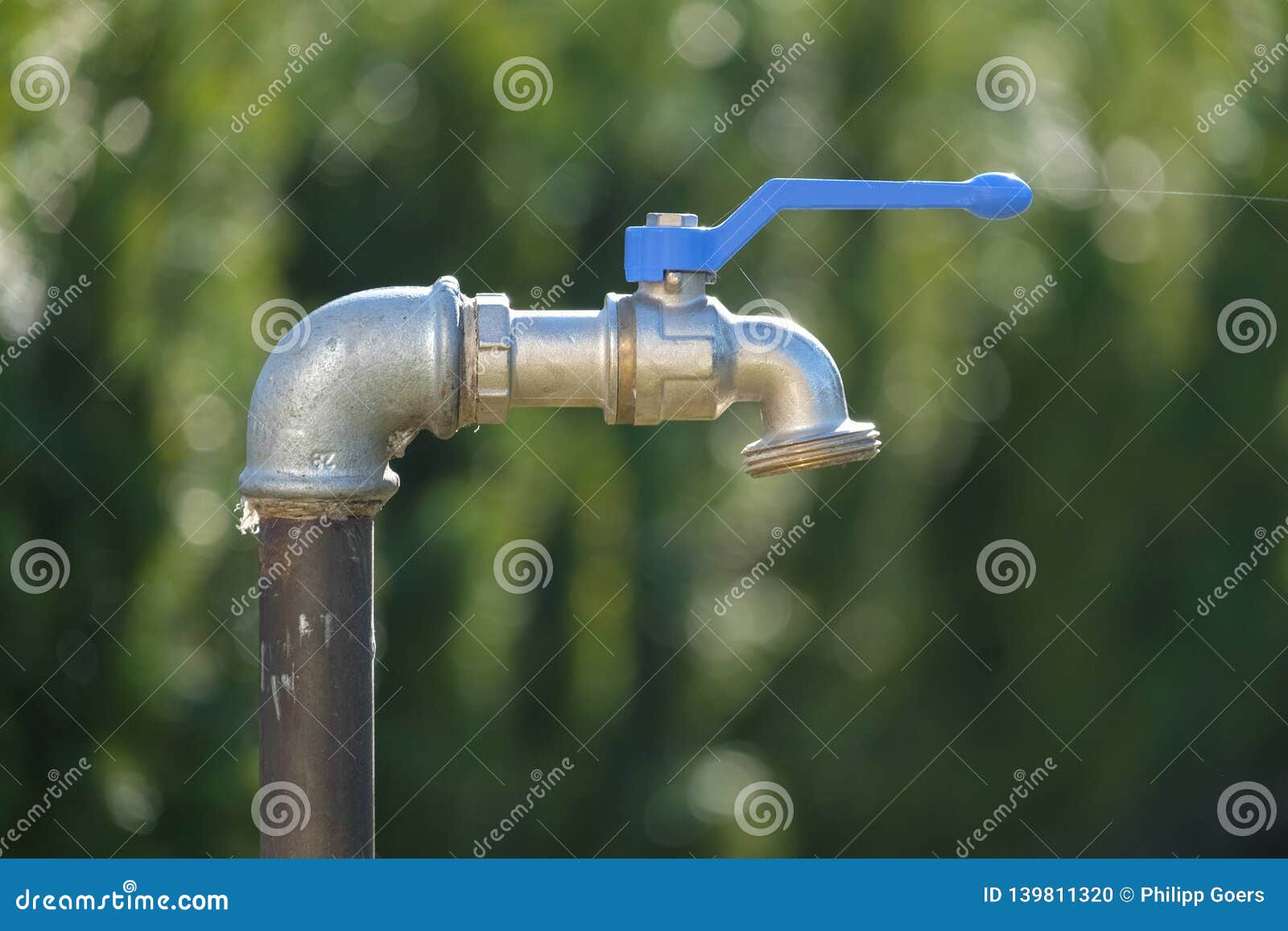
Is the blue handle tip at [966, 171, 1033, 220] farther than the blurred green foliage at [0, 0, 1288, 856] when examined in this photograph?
No

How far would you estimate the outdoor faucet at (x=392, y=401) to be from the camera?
139cm

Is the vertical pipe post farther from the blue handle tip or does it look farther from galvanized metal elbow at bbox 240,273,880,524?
the blue handle tip

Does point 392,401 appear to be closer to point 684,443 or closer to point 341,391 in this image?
point 341,391

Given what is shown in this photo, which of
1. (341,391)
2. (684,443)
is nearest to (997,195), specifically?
(341,391)

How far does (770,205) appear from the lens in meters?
1.47

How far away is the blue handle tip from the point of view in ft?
4.86

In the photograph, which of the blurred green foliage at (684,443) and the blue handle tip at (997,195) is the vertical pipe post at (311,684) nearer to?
the blue handle tip at (997,195)

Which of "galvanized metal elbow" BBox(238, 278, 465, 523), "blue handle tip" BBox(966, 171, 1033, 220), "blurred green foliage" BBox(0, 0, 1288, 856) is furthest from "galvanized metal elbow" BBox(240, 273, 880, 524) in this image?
"blurred green foliage" BBox(0, 0, 1288, 856)

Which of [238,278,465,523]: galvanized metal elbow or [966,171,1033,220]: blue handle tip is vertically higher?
[966,171,1033,220]: blue handle tip

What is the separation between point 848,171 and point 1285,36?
134 cm

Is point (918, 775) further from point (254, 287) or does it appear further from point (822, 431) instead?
point (822, 431)

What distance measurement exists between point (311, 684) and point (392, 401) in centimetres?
28

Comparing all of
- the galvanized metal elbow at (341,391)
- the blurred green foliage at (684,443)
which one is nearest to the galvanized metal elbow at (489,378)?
the galvanized metal elbow at (341,391)

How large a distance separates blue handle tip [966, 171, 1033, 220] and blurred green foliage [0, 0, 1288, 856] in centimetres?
225
